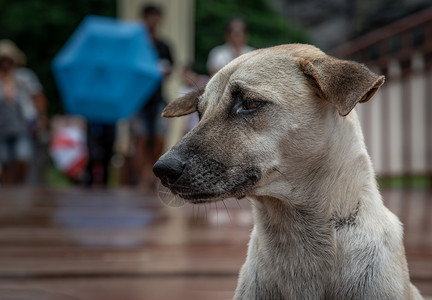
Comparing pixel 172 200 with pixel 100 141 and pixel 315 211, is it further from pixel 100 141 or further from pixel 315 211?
pixel 100 141

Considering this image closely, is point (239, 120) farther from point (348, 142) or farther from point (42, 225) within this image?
point (42, 225)

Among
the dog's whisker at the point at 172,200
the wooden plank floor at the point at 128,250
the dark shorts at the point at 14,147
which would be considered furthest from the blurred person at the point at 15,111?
the dog's whisker at the point at 172,200

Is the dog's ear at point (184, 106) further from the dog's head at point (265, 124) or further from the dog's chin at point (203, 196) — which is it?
the dog's chin at point (203, 196)

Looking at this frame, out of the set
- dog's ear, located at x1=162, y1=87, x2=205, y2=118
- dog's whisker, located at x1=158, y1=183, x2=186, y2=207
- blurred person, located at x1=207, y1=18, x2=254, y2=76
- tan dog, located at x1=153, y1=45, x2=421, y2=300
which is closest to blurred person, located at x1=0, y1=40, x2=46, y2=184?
blurred person, located at x1=207, y1=18, x2=254, y2=76

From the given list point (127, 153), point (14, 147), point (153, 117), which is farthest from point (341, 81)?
point (127, 153)

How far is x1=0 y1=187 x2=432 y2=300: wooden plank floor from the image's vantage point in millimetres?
2609

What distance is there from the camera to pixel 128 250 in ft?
11.5

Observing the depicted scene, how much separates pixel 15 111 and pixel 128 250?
192 inches

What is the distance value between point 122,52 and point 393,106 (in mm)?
3698

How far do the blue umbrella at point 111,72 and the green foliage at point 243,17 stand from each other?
9.60 m

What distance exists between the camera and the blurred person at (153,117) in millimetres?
7336

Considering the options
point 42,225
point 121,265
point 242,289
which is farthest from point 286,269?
point 42,225

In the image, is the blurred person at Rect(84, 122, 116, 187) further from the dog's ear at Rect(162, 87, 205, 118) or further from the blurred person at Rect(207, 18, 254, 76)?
the dog's ear at Rect(162, 87, 205, 118)

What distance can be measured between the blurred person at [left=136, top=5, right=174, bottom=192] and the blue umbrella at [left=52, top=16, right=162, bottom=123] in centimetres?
25
